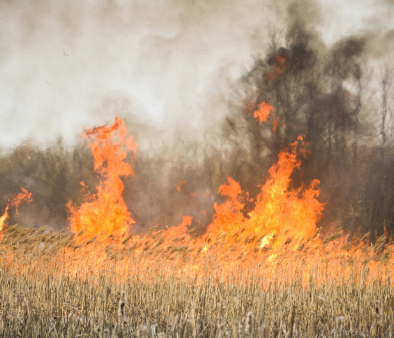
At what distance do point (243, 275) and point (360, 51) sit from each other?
651 inches

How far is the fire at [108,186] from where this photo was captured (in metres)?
14.5

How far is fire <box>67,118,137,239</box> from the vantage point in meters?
14.5

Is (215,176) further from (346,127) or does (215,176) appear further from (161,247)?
(161,247)

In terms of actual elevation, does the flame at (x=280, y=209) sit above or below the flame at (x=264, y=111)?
below

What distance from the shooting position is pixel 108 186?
19906 millimetres

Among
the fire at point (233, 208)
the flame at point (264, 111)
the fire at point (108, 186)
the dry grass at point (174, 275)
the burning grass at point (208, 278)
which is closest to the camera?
the burning grass at point (208, 278)

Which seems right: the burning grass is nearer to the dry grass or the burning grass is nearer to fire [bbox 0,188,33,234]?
the dry grass

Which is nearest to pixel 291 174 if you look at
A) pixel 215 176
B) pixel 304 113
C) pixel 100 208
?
pixel 304 113

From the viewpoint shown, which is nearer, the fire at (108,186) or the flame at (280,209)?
the flame at (280,209)

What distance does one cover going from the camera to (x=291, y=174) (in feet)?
53.8

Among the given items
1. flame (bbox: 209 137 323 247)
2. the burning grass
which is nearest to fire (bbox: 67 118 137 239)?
the burning grass

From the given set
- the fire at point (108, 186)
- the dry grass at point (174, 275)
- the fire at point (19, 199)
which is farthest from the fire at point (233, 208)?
the fire at point (19, 199)

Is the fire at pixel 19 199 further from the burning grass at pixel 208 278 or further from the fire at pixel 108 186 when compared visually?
the burning grass at pixel 208 278

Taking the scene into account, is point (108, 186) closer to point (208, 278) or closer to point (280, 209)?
point (280, 209)
